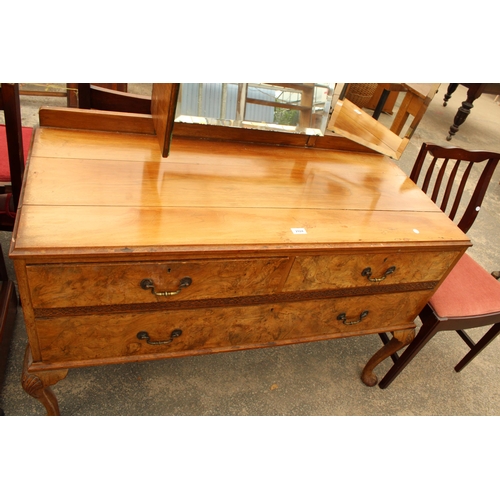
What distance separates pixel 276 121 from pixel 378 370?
1592mm

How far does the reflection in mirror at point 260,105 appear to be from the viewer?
148cm

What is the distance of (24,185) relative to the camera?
1.18 metres

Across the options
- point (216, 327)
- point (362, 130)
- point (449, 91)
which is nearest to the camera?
point (216, 327)

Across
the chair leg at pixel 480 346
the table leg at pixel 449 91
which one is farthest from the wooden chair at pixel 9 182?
the table leg at pixel 449 91

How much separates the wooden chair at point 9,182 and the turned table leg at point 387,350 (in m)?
1.79

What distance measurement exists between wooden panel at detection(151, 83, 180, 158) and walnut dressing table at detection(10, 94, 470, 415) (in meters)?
0.07

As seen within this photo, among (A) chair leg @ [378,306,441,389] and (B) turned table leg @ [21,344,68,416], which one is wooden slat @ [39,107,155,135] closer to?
(B) turned table leg @ [21,344,68,416]

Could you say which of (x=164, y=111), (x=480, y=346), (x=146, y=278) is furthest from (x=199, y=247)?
(x=480, y=346)

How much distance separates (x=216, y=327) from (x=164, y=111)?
2.65 ft

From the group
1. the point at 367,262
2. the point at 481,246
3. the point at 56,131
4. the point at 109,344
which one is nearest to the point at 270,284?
the point at 367,262

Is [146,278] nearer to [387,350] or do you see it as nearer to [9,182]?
[9,182]

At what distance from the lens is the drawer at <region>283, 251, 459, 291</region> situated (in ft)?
4.43

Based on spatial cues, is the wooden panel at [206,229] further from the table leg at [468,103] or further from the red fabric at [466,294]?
the table leg at [468,103]

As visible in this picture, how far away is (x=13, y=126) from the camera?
1509 mm
